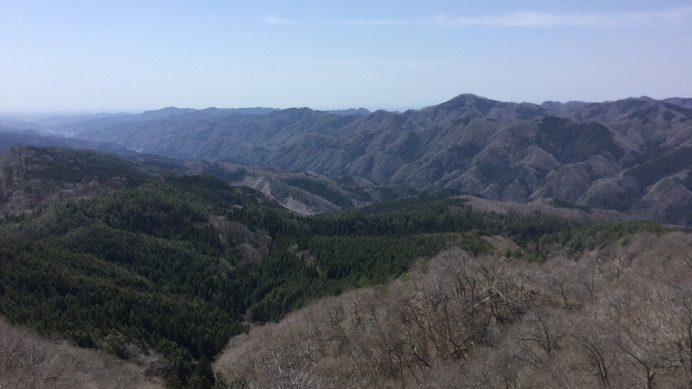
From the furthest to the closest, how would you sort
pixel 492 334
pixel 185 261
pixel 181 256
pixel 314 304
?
pixel 181 256
pixel 185 261
pixel 314 304
pixel 492 334

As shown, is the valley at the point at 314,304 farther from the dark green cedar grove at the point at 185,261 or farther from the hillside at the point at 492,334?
the dark green cedar grove at the point at 185,261

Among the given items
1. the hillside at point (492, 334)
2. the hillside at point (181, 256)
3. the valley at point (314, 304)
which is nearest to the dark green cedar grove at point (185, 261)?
the hillside at point (181, 256)

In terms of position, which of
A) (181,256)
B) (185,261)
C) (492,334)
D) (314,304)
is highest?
(492,334)

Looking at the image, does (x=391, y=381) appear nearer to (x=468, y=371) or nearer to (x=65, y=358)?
(x=468, y=371)

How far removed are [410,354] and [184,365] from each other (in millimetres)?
34213

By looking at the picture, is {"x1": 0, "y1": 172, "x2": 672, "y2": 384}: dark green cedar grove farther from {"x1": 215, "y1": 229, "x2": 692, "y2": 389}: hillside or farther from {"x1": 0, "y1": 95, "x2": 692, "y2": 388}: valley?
{"x1": 215, "y1": 229, "x2": 692, "y2": 389}: hillside

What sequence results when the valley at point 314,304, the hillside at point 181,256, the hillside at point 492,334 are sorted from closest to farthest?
the hillside at point 492,334 < the valley at point 314,304 < the hillside at point 181,256

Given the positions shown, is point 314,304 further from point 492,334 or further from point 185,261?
point 185,261

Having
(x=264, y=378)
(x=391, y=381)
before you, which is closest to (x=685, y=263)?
(x=391, y=381)

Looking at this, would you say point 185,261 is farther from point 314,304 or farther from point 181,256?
point 314,304

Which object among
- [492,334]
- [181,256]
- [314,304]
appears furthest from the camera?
[181,256]

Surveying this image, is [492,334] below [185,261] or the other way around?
the other way around

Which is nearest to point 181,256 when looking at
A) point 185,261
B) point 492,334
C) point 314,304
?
point 185,261

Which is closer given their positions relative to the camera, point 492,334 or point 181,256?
point 492,334
